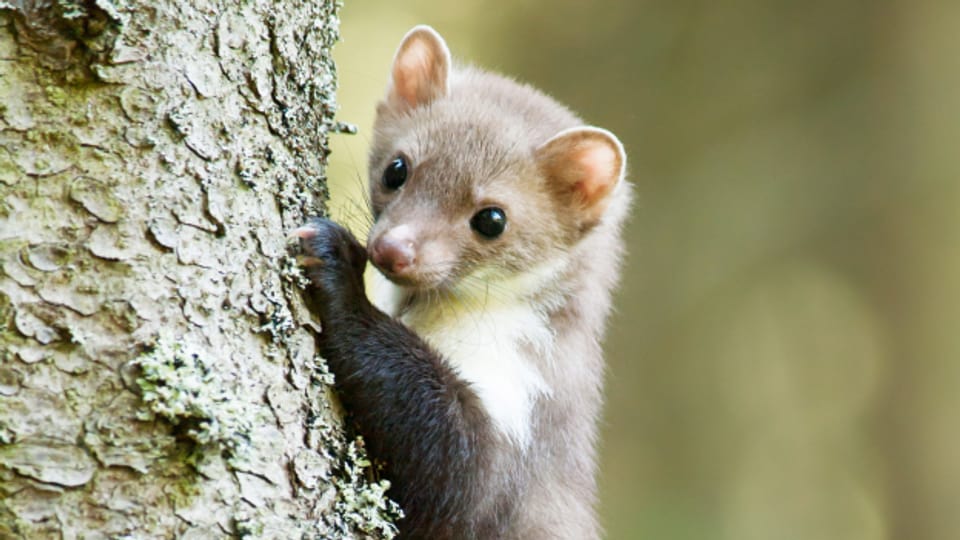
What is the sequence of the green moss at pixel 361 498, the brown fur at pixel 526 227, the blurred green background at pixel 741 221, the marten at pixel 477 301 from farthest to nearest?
1. the blurred green background at pixel 741 221
2. the brown fur at pixel 526 227
3. the marten at pixel 477 301
4. the green moss at pixel 361 498

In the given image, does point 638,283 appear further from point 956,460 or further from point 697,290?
point 956,460

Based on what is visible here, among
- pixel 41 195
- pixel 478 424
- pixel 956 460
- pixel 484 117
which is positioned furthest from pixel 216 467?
pixel 956 460

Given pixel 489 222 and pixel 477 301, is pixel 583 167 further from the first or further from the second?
pixel 477 301

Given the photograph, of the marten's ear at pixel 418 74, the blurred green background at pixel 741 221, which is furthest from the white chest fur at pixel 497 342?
the blurred green background at pixel 741 221

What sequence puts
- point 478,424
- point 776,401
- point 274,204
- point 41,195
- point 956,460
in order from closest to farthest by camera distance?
point 41,195
point 274,204
point 478,424
point 956,460
point 776,401

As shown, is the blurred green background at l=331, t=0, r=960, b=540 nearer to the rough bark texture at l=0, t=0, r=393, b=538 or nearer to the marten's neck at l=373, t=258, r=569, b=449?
the marten's neck at l=373, t=258, r=569, b=449

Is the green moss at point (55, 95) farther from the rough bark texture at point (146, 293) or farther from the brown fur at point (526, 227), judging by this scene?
the brown fur at point (526, 227)
